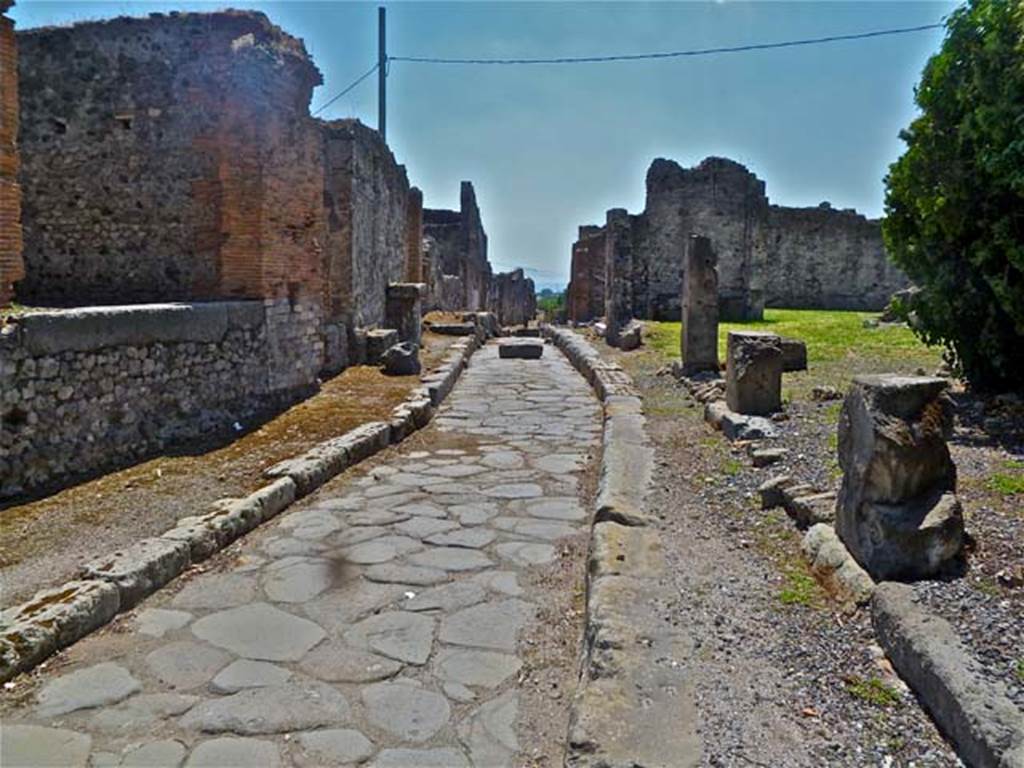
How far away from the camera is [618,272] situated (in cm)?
2131

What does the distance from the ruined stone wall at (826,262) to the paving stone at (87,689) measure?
27.6 metres

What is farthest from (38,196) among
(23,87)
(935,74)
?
Answer: (935,74)

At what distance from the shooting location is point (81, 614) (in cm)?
366

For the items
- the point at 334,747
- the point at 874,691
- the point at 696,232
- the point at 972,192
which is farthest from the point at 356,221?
the point at 696,232

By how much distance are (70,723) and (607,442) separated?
5.29 m

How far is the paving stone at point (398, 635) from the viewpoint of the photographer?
3588 millimetres

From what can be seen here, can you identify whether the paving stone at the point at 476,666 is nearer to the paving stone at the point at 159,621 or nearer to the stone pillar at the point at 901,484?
the paving stone at the point at 159,621

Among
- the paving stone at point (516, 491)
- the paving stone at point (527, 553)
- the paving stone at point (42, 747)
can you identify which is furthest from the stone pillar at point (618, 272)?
the paving stone at point (42, 747)

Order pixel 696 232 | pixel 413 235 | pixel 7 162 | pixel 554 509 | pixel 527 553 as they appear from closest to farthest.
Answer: pixel 527 553 < pixel 554 509 < pixel 7 162 < pixel 413 235 < pixel 696 232

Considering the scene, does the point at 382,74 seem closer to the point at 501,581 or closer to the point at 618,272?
the point at 618,272

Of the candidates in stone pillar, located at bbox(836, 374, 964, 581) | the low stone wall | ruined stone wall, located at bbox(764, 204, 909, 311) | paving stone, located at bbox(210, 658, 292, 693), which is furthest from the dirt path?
ruined stone wall, located at bbox(764, 204, 909, 311)

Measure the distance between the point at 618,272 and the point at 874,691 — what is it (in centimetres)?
1901

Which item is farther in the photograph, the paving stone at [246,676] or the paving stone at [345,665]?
the paving stone at [345,665]

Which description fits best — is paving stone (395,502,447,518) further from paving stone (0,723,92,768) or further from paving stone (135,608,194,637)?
paving stone (0,723,92,768)
